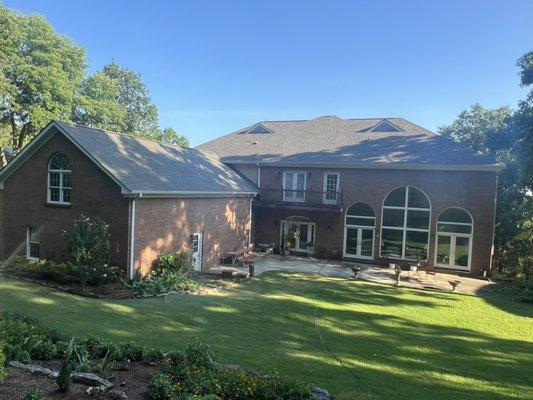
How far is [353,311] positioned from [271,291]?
3.84 metres

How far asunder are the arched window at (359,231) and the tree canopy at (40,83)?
25225mm

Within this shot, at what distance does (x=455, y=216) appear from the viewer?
2341cm

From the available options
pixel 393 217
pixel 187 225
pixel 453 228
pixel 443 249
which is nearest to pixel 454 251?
pixel 443 249

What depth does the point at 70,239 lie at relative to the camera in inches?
607

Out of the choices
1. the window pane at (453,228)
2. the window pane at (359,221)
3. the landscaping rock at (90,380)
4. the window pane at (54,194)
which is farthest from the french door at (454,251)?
the landscaping rock at (90,380)

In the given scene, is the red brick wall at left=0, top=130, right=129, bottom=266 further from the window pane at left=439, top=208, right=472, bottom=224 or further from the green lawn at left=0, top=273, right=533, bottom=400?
the window pane at left=439, top=208, right=472, bottom=224

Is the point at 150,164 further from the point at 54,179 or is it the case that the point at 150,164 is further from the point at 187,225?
the point at 54,179

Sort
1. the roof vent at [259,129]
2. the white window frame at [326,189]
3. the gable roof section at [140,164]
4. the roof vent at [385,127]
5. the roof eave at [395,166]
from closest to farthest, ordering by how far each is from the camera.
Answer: the gable roof section at [140,164] → the roof eave at [395,166] → the white window frame at [326,189] → the roof vent at [385,127] → the roof vent at [259,129]

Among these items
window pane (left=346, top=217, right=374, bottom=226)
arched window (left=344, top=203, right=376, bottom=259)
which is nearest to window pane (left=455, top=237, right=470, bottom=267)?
arched window (left=344, top=203, right=376, bottom=259)

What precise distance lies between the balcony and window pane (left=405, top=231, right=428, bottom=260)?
4655mm

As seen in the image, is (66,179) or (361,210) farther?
(361,210)

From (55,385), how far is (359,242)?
73.3 ft

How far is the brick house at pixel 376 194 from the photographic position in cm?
2302

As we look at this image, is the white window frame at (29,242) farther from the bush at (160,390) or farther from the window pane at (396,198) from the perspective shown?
the window pane at (396,198)
